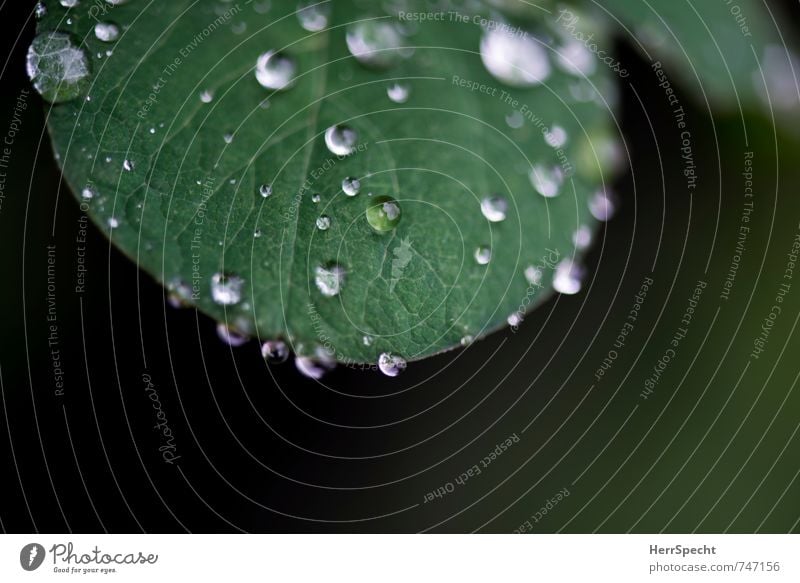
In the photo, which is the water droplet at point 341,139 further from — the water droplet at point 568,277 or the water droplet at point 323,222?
the water droplet at point 568,277

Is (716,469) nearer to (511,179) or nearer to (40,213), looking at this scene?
(511,179)

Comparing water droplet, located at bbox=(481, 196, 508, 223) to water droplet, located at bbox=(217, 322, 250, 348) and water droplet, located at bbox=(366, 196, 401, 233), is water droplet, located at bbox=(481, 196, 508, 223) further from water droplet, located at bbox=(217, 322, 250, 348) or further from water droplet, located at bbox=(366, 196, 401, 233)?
water droplet, located at bbox=(217, 322, 250, 348)

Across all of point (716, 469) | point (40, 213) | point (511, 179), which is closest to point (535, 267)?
point (511, 179)

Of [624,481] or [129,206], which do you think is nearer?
[129,206]

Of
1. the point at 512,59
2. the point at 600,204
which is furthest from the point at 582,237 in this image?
the point at 512,59

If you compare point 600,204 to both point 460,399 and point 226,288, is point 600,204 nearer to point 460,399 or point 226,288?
point 460,399

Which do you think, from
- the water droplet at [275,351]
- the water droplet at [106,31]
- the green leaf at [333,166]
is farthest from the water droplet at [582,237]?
the water droplet at [106,31]
